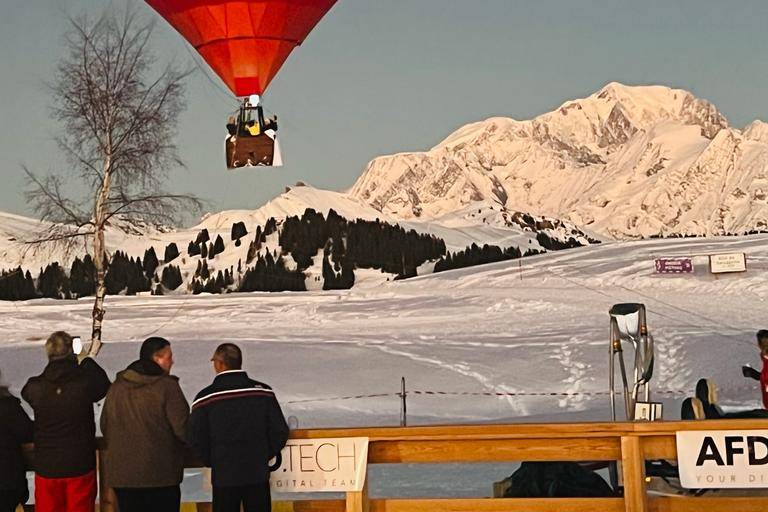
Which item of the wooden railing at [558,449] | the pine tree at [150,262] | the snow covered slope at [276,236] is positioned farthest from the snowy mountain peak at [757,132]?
the wooden railing at [558,449]

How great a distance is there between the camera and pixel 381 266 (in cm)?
2359

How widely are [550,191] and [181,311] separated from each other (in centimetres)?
1098

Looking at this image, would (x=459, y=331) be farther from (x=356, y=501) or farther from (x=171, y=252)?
(x=356, y=501)

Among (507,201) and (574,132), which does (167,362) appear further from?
(574,132)

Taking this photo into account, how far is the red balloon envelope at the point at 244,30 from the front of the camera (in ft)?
48.5

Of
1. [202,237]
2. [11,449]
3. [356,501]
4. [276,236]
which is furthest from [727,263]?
[11,449]

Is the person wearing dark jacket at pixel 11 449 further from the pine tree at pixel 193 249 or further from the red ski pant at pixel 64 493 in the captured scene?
the pine tree at pixel 193 249

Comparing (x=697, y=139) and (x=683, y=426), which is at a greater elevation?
(x=697, y=139)

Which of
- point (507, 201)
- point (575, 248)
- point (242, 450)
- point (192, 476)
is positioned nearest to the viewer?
point (242, 450)

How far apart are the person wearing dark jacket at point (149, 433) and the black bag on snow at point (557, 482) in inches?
79.2

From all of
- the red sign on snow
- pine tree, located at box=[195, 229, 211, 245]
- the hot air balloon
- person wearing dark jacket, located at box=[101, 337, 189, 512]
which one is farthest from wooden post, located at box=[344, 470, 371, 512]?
the red sign on snow

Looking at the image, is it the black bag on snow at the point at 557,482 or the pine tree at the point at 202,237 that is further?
the pine tree at the point at 202,237

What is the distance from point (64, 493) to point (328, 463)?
128 centimetres

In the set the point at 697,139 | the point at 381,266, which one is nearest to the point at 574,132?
the point at 697,139
